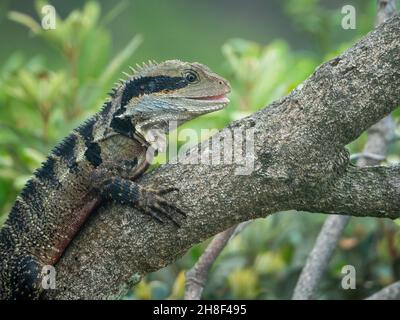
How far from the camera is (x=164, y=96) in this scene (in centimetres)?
314

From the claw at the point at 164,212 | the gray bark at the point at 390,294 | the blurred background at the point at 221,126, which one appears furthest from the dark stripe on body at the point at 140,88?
the gray bark at the point at 390,294

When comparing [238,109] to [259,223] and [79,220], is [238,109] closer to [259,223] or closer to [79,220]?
[259,223]

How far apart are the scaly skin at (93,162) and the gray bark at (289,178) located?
12.8 inches

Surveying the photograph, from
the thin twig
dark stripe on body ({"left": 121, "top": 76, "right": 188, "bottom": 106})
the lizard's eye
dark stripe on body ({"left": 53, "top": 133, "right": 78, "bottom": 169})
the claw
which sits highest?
the lizard's eye

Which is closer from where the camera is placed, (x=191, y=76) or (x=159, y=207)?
(x=159, y=207)

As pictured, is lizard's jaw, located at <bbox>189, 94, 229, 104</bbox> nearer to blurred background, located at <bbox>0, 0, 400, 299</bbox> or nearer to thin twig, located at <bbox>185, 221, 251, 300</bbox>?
thin twig, located at <bbox>185, 221, 251, 300</bbox>

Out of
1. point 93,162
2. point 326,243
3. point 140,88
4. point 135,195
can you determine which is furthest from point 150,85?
point 326,243

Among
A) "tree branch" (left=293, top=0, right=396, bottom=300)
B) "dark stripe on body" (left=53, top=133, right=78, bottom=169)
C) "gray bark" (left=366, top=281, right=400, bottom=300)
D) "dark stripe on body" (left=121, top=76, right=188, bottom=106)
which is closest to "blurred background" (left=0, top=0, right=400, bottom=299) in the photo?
"tree branch" (left=293, top=0, right=396, bottom=300)

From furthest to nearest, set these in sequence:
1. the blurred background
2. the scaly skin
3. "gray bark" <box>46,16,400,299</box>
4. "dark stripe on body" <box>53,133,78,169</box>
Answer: the blurred background → "dark stripe on body" <box>53,133,78,169</box> → the scaly skin → "gray bark" <box>46,16,400,299</box>

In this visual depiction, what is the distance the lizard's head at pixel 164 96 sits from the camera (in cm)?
313

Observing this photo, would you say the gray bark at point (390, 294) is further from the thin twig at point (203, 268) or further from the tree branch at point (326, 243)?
the thin twig at point (203, 268)

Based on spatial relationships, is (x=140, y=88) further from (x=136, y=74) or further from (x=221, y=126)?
(x=221, y=126)

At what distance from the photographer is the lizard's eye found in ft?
10.3

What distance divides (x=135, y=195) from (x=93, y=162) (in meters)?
0.44
